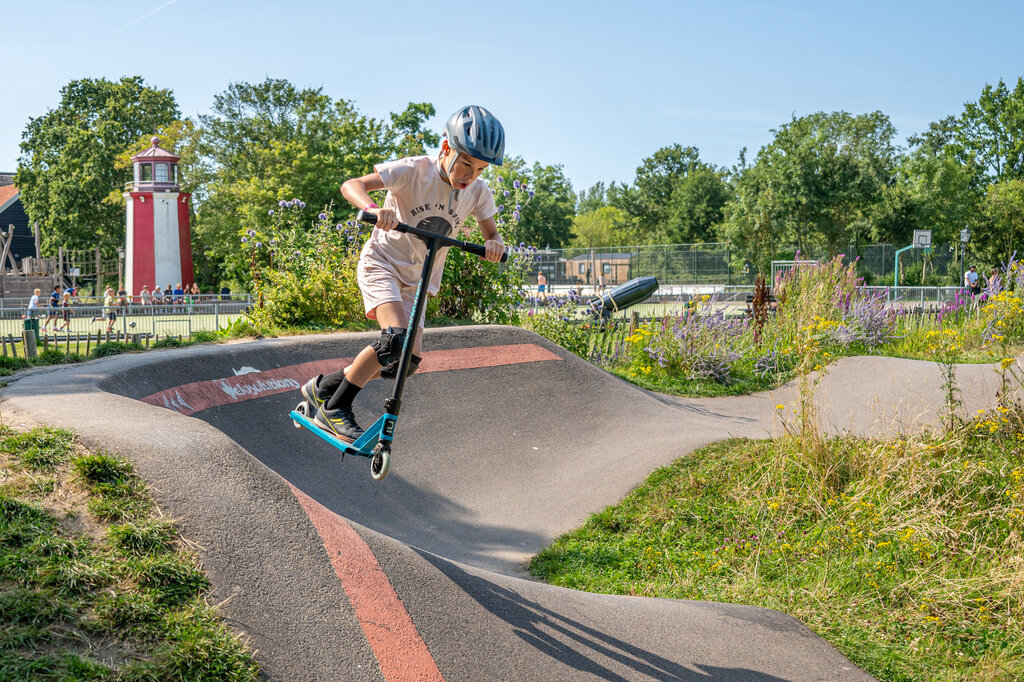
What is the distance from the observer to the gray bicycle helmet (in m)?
4.41

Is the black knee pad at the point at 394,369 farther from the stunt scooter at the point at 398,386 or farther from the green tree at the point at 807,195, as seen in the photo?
the green tree at the point at 807,195

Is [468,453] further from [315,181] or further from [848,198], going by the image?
[848,198]

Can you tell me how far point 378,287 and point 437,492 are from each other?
336 cm

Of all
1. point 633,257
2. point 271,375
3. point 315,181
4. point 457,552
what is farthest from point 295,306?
point 633,257

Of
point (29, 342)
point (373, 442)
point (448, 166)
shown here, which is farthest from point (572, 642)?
point (29, 342)

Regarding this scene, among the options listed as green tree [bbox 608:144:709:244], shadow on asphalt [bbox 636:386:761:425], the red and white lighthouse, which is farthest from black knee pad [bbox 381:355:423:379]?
green tree [bbox 608:144:709:244]

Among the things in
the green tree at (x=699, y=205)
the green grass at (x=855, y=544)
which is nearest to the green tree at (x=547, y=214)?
the green tree at (x=699, y=205)

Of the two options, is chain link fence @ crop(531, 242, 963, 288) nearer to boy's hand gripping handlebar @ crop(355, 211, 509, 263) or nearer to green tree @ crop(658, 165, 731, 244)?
green tree @ crop(658, 165, 731, 244)

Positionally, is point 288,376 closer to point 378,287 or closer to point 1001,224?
point 378,287

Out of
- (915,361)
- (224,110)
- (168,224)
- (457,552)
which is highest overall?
(224,110)

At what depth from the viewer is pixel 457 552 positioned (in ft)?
21.3

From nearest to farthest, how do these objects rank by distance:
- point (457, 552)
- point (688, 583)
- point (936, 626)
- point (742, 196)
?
point (936, 626), point (688, 583), point (457, 552), point (742, 196)

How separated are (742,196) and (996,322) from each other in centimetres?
3598

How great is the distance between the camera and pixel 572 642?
415 cm
